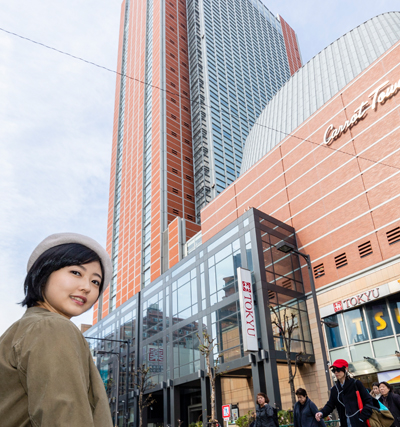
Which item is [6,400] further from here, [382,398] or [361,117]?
[361,117]

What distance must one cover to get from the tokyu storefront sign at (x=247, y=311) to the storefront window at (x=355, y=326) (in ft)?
19.6

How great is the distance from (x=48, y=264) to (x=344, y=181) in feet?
93.1

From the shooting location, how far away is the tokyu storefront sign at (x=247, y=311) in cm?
2393

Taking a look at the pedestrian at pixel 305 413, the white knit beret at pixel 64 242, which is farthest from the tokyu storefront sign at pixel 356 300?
the white knit beret at pixel 64 242

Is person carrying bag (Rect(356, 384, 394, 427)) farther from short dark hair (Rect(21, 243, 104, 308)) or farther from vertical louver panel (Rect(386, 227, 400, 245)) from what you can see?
vertical louver panel (Rect(386, 227, 400, 245))

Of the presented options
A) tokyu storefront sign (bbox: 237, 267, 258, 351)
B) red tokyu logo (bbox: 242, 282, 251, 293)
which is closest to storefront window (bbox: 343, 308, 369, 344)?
tokyu storefront sign (bbox: 237, 267, 258, 351)

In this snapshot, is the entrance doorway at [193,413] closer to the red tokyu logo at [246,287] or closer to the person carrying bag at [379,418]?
the red tokyu logo at [246,287]

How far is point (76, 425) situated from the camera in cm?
117

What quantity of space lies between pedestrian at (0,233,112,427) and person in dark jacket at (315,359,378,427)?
5.20 meters

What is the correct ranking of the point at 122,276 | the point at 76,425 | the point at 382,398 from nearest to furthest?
the point at 76,425 → the point at 382,398 → the point at 122,276

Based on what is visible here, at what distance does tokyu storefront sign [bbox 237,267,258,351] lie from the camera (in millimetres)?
23933

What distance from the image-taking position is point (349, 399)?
599 centimetres

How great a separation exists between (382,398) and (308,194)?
23.3 meters

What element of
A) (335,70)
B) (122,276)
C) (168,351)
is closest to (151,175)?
(122,276)
